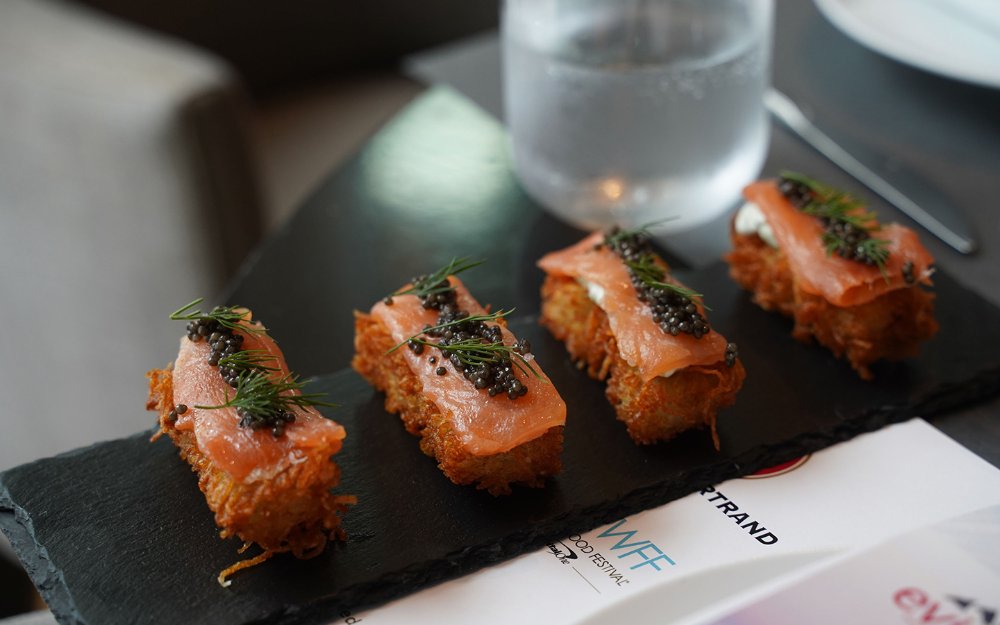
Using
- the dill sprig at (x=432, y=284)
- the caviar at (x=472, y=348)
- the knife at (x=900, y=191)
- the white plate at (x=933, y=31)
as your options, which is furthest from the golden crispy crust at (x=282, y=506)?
the white plate at (x=933, y=31)

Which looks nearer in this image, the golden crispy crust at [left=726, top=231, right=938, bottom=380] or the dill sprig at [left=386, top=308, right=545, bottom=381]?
the dill sprig at [left=386, top=308, right=545, bottom=381]

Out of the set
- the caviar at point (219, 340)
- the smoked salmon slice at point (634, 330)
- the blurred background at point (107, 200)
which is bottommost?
the blurred background at point (107, 200)

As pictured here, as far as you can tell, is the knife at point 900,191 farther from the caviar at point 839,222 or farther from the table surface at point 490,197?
the caviar at point 839,222

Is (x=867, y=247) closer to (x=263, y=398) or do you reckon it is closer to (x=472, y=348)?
(x=472, y=348)

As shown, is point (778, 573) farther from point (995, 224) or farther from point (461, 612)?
point (995, 224)

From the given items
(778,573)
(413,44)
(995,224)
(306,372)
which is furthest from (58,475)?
(413,44)

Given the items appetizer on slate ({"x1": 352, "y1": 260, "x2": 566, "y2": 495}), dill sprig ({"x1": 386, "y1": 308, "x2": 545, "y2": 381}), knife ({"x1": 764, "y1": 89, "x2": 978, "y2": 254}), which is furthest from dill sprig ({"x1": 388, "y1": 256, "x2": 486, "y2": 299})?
knife ({"x1": 764, "y1": 89, "x2": 978, "y2": 254})

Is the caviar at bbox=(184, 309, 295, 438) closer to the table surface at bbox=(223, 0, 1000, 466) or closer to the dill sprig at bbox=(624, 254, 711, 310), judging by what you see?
the table surface at bbox=(223, 0, 1000, 466)
